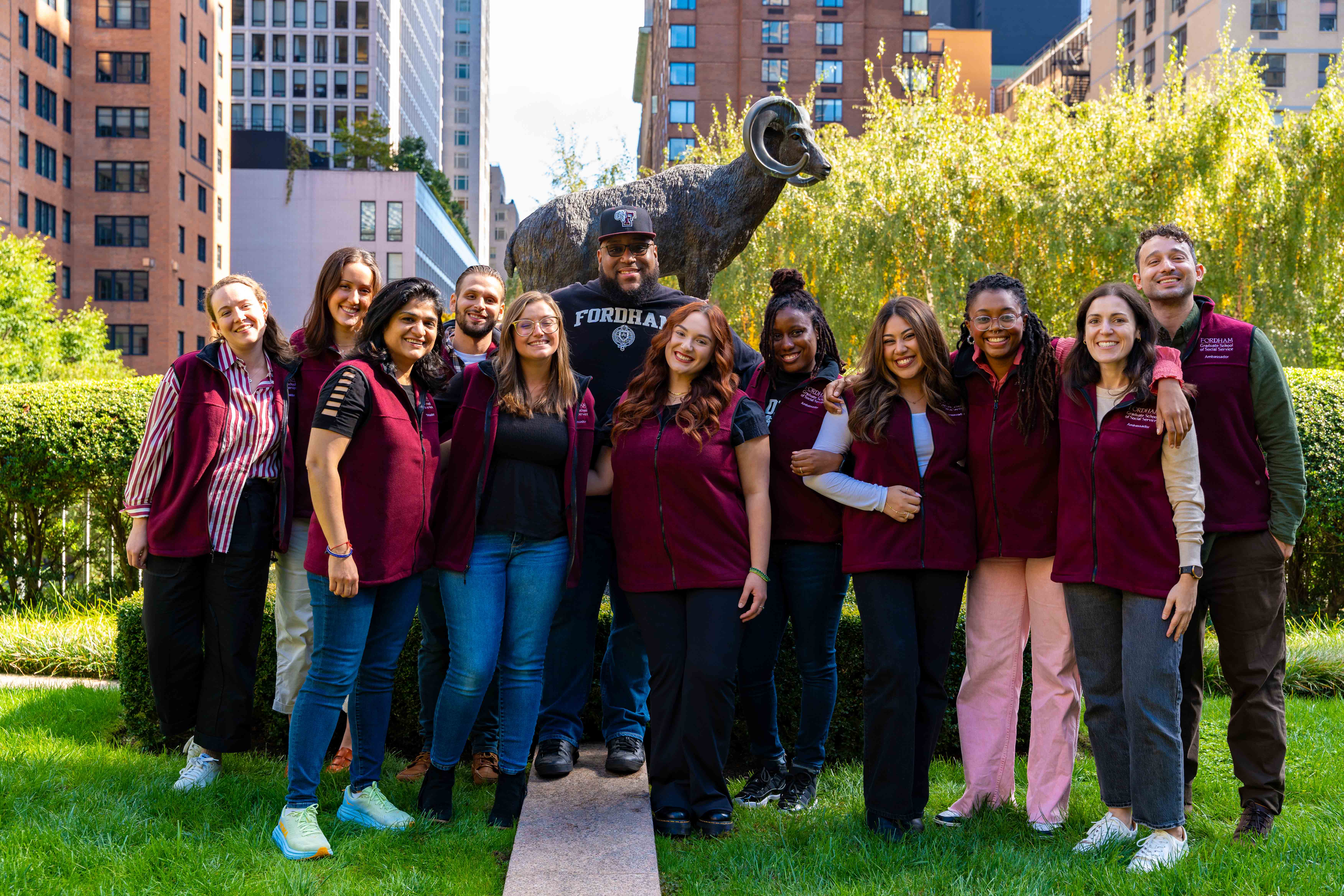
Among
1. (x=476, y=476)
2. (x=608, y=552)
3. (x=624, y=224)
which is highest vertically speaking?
(x=624, y=224)

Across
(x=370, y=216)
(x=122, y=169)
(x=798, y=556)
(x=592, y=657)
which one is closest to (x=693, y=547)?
(x=798, y=556)

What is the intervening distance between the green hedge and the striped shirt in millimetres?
1116

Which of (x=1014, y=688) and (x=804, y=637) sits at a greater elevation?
(x=804, y=637)

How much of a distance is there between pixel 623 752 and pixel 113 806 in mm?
2214

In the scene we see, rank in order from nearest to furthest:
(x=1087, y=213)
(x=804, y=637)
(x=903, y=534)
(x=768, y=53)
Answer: (x=903, y=534) < (x=804, y=637) < (x=1087, y=213) < (x=768, y=53)

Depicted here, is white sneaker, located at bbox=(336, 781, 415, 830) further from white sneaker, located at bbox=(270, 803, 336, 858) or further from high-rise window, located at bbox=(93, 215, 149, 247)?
high-rise window, located at bbox=(93, 215, 149, 247)

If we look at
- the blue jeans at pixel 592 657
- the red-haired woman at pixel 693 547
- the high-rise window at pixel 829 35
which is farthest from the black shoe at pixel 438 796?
the high-rise window at pixel 829 35

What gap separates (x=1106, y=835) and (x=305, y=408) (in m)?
Result: 3.75

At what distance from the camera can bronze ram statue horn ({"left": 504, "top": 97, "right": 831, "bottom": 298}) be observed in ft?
21.6

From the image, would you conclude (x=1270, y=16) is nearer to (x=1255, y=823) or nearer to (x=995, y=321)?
(x=995, y=321)

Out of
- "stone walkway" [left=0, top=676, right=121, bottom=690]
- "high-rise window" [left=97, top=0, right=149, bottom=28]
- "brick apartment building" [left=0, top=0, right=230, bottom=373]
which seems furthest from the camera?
"high-rise window" [left=97, top=0, right=149, bottom=28]

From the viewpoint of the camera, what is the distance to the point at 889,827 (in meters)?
4.18

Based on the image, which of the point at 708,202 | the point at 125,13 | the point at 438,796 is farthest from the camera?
the point at 125,13


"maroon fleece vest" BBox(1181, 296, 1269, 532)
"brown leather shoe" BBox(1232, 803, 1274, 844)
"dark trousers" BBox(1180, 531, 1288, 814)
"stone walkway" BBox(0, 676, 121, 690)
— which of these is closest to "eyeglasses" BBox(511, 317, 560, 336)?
"maroon fleece vest" BBox(1181, 296, 1269, 532)
